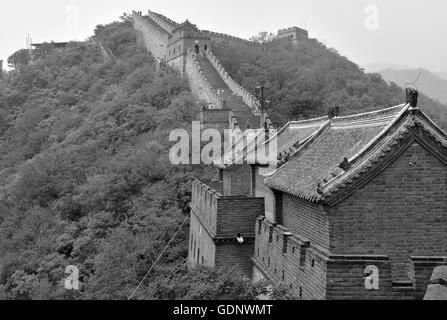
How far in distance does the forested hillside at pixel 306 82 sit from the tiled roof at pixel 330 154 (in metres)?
24.8

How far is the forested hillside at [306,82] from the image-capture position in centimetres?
4412

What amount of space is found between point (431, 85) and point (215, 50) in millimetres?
36187

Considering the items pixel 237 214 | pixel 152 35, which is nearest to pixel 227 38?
pixel 152 35

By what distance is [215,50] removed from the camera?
58031 millimetres

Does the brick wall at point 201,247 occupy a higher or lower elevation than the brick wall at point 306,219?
lower

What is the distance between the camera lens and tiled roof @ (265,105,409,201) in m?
10.3

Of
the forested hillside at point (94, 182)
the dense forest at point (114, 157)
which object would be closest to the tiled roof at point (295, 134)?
the dense forest at point (114, 157)

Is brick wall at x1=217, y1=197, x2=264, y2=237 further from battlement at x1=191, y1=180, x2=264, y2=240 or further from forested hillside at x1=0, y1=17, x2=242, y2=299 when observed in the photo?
forested hillside at x1=0, y1=17, x2=242, y2=299

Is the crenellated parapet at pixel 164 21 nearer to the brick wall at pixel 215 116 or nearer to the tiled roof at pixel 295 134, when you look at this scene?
the brick wall at pixel 215 116

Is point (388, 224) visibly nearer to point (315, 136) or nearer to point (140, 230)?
point (315, 136)

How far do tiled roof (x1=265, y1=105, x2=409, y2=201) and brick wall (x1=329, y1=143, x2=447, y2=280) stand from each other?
58 centimetres
